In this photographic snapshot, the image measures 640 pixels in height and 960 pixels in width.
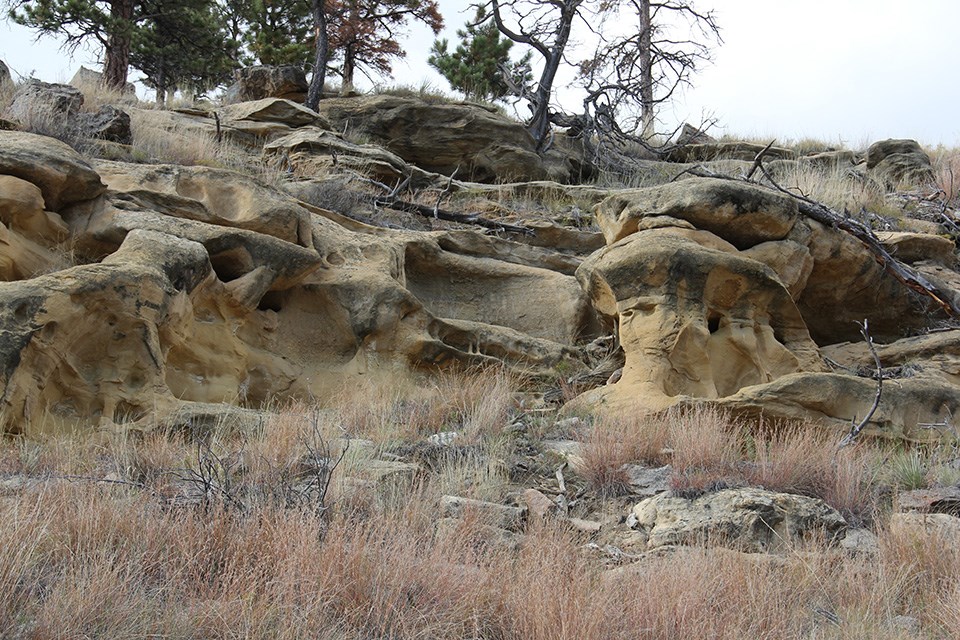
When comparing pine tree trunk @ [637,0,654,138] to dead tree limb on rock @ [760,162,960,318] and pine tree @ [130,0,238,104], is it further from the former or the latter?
pine tree @ [130,0,238,104]

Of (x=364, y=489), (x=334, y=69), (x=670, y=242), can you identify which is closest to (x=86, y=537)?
(x=364, y=489)

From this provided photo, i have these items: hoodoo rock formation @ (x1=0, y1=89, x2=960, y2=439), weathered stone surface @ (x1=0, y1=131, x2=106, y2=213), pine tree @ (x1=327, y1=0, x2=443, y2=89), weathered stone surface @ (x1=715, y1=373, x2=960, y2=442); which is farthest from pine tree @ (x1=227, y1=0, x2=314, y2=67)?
weathered stone surface @ (x1=715, y1=373, x2=960, y2=442)

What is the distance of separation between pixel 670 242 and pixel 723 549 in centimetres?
414

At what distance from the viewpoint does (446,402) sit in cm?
740

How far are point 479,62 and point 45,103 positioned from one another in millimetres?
14971

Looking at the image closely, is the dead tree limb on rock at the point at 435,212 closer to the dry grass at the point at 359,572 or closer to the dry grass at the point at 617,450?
the dry grass at the point at 617,450

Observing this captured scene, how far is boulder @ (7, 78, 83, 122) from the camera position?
973cm

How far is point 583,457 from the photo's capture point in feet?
19.0

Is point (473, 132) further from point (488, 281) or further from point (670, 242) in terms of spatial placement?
point (670, 242)

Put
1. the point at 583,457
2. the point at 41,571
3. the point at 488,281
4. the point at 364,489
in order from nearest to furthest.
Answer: the point at 41,571, the point at 364,489, the point at 583,457, the point at 488,281

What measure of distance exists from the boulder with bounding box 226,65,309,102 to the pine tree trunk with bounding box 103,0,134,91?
2534 millimetres

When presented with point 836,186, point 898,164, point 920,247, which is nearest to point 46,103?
point 920,247

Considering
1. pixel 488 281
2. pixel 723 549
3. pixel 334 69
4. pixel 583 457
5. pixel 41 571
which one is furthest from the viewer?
pixel 334 69

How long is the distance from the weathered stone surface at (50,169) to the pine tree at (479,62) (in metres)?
16.4
